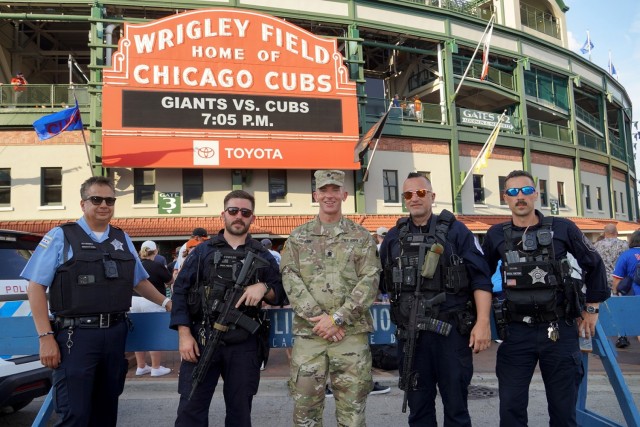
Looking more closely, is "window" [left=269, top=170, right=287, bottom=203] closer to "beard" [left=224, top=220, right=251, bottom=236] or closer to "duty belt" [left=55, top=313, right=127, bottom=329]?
"beard" [left=224, top=220, right=251, bottom=236]

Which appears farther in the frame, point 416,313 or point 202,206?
point 202,206

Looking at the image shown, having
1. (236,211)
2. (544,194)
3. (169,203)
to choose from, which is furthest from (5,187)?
(544,194)

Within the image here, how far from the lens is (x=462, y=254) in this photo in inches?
132

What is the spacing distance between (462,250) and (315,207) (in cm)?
1356

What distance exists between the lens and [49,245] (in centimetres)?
313

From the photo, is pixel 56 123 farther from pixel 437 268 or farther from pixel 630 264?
pixel 630 264

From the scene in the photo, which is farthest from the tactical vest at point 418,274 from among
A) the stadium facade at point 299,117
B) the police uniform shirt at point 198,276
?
the stadium facade at point 299,117

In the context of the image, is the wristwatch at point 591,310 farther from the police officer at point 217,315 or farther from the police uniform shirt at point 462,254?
the police officer at point 217,315

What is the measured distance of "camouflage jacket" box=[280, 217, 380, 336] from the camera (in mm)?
3123

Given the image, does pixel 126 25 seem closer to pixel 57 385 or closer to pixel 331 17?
pixel 331 17

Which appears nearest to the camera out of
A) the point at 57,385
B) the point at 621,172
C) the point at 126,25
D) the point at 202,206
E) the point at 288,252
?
the point at 57,385

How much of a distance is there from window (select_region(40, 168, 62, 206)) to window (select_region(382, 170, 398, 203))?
36.7 feet

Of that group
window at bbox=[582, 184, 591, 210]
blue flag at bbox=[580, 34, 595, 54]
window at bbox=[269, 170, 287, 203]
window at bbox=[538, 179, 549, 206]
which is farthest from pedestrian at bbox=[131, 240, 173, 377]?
blue flag at bbox=[580, 34, 595, 54]

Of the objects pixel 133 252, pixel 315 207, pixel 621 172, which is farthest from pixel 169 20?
pixel 621 172
